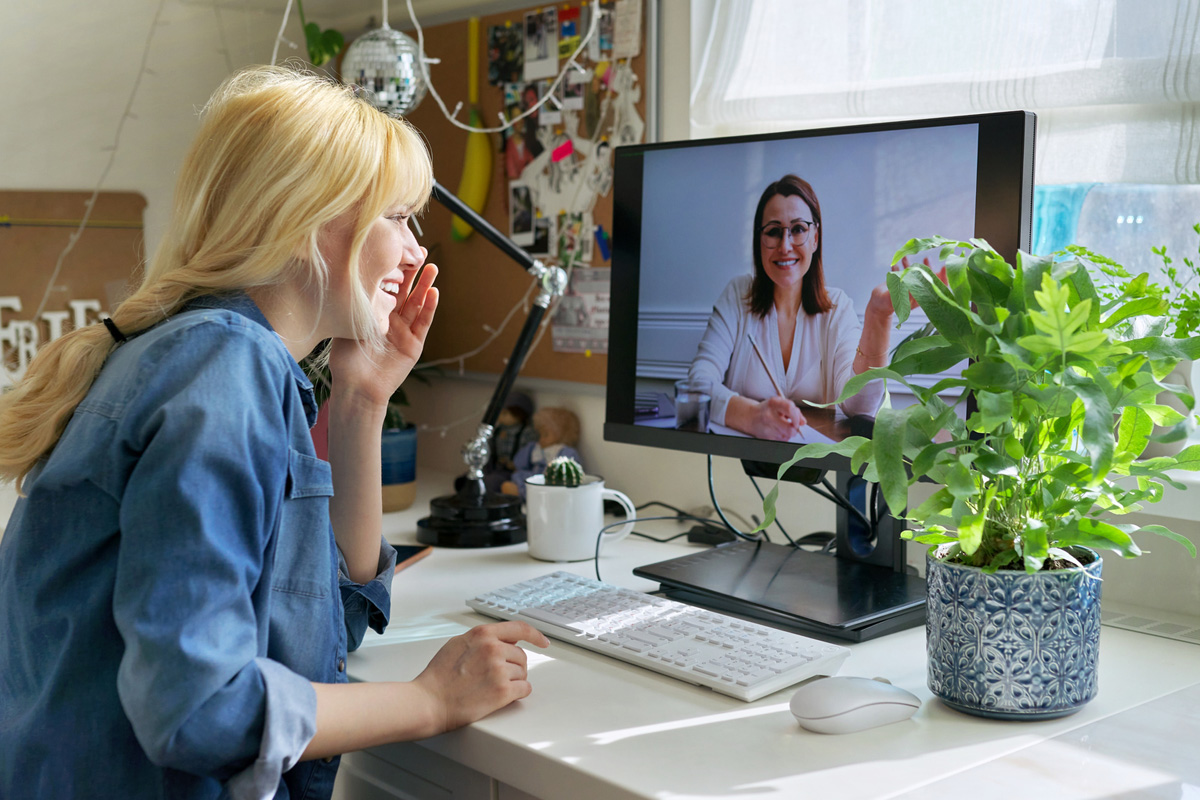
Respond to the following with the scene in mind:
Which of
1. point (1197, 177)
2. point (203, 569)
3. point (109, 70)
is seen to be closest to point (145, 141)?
point (109, 70)

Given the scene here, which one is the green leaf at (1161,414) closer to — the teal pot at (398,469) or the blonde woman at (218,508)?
the blonde woman at (218,508)

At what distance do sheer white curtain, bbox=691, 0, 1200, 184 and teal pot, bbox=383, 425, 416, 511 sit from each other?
658 millimetres

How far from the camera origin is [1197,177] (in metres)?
1.07

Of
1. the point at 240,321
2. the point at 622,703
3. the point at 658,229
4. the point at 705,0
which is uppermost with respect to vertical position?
the point at 705,0

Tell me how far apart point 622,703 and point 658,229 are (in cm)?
60

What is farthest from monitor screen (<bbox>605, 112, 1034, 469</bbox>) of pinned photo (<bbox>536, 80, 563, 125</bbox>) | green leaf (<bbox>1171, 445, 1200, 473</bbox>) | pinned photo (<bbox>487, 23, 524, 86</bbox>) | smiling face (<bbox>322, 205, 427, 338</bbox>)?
pinned photo (<bbox>487, 23, 524, 86</bbox>)

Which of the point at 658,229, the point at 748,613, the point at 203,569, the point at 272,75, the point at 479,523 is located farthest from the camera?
the point at 479,523

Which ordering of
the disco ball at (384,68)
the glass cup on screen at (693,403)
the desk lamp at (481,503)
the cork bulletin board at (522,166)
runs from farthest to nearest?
the cork bulletin board at (522,166)
the disco ball at (384,68)
the desk lamp at (481,503)
the glass cup on screen at (693,403)

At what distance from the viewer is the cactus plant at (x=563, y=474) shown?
1.33 m

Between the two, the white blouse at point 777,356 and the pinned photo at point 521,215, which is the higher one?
the pinned photo at point 521,215

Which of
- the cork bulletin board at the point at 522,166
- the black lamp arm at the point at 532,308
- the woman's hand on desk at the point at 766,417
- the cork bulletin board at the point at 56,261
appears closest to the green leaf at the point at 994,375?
the woman's hand on desk at the point at 766,417

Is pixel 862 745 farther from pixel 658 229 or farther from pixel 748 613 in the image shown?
pixel 658 229

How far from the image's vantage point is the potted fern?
0.75 metres

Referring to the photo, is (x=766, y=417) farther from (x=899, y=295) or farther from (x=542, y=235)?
(x=542, y=235)
